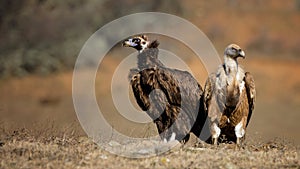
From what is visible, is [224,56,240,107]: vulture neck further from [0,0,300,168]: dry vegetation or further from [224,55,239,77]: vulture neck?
[0,0,300,168]: dry vegetation

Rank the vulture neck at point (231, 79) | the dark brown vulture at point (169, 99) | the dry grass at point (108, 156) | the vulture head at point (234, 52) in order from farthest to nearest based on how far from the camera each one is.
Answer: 1. the dark brown vulture at point (169, 99)
2. the vulture neck at point (231, 79)
3. the vulture head at point (234, 52)
4. the dry grass at point (108, 156)

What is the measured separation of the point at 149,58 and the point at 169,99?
2.96 ft

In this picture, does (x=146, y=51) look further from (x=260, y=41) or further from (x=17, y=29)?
(x=260, y=41)

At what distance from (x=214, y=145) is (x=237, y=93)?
86 centimetres

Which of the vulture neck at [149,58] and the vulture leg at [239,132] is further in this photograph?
the vulture neck at [149,58]

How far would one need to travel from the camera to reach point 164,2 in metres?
31.3

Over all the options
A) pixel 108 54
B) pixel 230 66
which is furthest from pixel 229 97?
pixel 108 54

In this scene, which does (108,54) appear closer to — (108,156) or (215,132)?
(215,132)

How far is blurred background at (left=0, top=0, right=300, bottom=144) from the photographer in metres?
23.2

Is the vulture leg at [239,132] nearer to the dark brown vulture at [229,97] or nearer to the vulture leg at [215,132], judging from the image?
the dark brown vulture at [229,97]

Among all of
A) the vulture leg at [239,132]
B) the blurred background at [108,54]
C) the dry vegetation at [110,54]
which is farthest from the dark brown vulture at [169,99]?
the blurred background at [108,54]

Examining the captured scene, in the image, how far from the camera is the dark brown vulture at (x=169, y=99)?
10.1m

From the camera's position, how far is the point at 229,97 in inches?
372

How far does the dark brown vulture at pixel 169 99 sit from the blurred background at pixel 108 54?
347 inches
